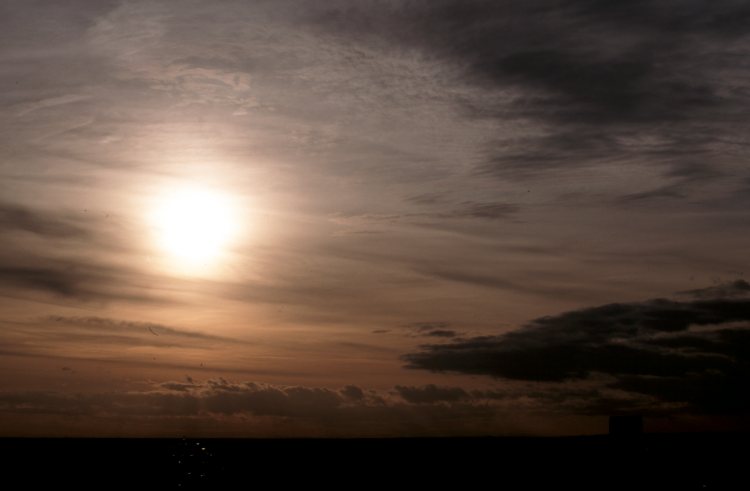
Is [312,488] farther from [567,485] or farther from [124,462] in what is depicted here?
[124,462]

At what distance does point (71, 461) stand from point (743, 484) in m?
118

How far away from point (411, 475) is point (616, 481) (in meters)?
35.0

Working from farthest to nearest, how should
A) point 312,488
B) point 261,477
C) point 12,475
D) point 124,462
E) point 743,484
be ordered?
point 124,462 → point 261,477 → point 12,475 → point 312,488 → point 743,484

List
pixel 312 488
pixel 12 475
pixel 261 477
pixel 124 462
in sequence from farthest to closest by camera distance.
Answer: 1. pixel 124 462
2. pixel 261 477
3. pixel 12 475
4. pixel 312 488

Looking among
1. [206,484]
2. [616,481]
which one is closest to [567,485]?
[616,481]

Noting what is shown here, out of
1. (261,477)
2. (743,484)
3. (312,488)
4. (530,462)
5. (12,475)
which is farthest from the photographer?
(530,462)

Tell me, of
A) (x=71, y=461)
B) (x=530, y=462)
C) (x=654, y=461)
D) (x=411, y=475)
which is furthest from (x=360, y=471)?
(x=71, y=461)

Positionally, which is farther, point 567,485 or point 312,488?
point 312,488

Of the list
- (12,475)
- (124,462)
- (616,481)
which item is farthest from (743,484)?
(124,462)

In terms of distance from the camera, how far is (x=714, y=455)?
552 ft

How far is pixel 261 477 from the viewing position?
134 meters

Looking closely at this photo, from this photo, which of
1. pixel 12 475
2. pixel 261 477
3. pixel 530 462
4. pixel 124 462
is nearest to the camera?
pixel 12 475

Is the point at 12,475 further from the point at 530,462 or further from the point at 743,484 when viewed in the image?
the point at 743,484

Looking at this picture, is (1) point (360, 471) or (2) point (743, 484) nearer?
(2) point (743, 484)
